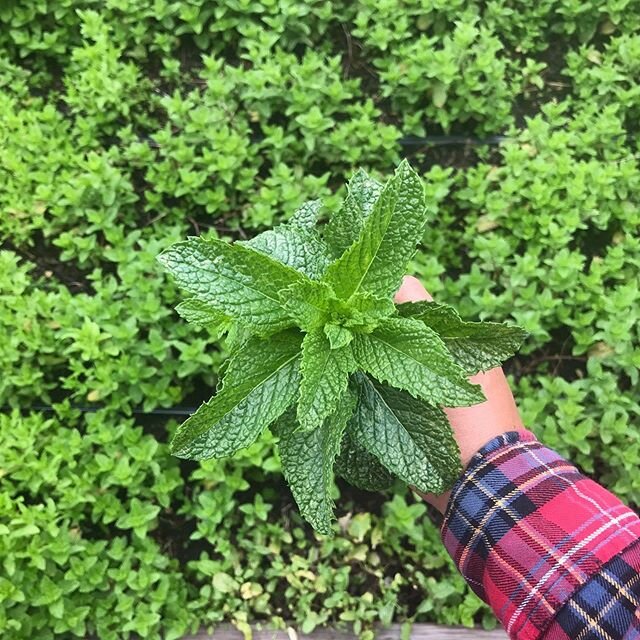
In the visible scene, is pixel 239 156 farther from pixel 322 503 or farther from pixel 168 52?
pixel 322 503

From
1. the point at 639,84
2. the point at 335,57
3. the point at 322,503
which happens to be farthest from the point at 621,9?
the point at 322,503

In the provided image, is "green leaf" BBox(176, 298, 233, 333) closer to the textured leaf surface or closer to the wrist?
the textured leaf surface

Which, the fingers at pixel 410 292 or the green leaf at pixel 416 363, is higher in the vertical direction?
the green leaf at pixel 416 363

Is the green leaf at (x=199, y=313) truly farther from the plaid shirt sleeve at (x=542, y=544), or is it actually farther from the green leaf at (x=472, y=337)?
the plaid shirt sleeve at (x=542, y=544)

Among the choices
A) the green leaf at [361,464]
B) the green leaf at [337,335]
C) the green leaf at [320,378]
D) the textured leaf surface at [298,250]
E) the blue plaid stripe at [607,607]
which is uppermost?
the textured leaf surface at [298,250]

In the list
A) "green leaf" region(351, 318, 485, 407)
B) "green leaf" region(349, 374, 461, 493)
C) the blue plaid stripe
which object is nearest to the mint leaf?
"green leaf" region(351, 318, 485, 407)

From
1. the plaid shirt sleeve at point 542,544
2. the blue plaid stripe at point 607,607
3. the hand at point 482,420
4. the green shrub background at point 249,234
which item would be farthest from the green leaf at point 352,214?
the green shrub background at point 249,234
